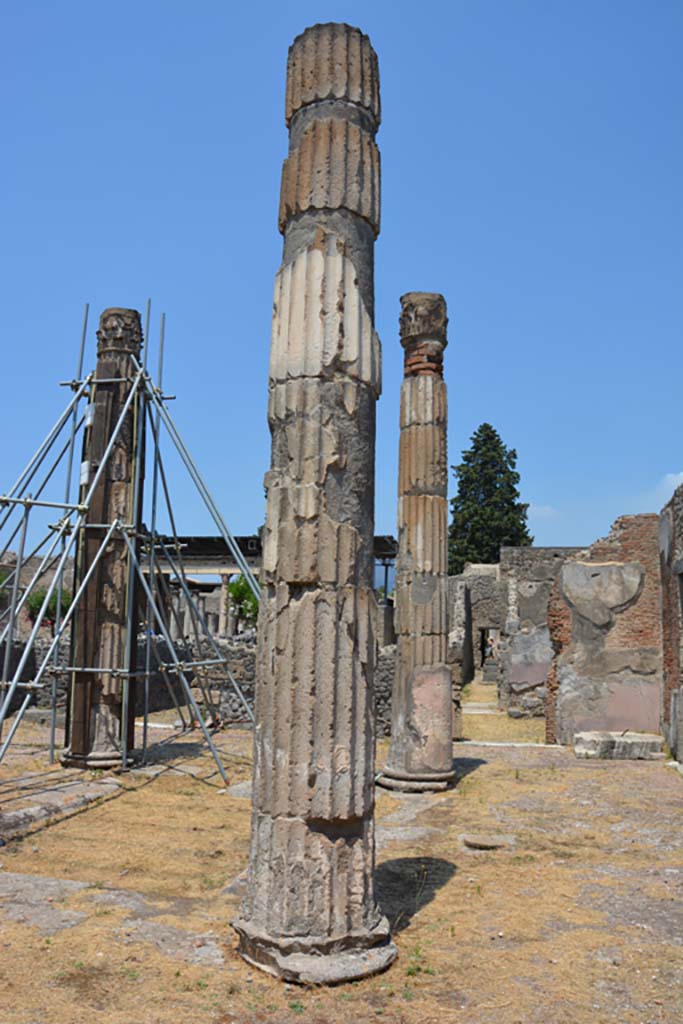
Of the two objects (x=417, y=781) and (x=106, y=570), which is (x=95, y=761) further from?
(x=417, y=781)

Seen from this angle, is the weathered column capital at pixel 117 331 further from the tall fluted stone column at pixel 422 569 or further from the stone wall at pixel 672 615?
the stone wall at pixel 672 615

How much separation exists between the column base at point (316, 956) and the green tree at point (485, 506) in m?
36.7

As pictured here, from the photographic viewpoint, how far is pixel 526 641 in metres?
20.8

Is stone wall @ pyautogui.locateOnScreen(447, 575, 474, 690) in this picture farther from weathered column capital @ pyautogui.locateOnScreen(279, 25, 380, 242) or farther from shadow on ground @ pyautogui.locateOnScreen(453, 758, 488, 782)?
weathered column capital @ pyautogui.locateOnScreen(279, 25, 380, 242)

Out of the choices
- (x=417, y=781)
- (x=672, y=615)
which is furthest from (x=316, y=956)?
(x=672, y=615)

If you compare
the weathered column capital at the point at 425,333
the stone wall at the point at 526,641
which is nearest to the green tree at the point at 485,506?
the stone wall at the point at 526,641

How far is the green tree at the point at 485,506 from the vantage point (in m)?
41.8

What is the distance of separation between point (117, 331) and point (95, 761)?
5.70 meters

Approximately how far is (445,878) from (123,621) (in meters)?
6.24

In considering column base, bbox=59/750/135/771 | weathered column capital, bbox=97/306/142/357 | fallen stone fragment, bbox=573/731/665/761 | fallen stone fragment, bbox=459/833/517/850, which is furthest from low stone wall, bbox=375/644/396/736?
fallen stone fragment, bbox=459/833/517/850

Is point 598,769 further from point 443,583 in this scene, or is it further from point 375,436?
point 375,436

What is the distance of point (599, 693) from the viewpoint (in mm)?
14688

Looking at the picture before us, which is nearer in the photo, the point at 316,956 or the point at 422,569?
the point at 316,956

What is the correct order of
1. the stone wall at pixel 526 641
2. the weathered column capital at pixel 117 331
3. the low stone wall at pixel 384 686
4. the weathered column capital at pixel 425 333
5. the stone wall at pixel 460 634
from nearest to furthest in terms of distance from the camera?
the weathered column capital at pixel 425 333 → the weathered column capital at pixel 117 331 → the low stone wall at pixel 384 686 → the stone wall at pixel 526 641 → the stone wall at pixel 460 634
